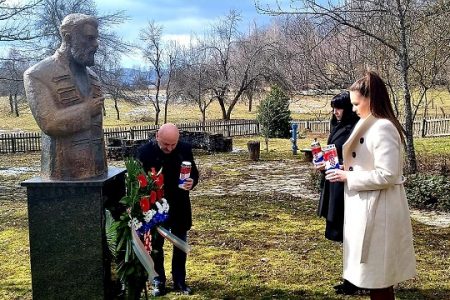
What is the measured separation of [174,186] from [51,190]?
1266mm

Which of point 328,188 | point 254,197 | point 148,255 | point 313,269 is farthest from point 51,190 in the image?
point 254,197

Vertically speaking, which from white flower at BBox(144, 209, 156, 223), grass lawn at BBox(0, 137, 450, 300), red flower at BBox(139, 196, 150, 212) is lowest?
grass lawn at BBox(0, 137, 450, 300)

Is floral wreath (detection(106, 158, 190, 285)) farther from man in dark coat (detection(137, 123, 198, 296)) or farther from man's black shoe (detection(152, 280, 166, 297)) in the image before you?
man's black shoe (detection(152, 280, 166, 297))

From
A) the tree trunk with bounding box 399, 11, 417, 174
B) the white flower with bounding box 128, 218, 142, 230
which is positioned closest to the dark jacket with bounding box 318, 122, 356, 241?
the white flower with bounding box 128, 218, 142, 230

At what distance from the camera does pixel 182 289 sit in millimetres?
4801

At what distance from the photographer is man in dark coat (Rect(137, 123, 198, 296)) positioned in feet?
14.6

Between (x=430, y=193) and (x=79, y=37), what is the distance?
288 inches

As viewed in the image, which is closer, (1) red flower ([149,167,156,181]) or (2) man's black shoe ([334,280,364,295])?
(1) red flower ([149,167,156,181])

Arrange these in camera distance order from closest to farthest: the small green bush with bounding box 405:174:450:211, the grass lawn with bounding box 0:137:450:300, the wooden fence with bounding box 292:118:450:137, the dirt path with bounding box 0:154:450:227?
the grass lawn with bounding box 0:137:450:300 < the small green bush with bounding box 405:174:450:211 < the dirt path with bounding box 0:154:450:227 < the wooden fence with bounding box 292:118:450:137

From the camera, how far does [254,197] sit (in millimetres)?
10227

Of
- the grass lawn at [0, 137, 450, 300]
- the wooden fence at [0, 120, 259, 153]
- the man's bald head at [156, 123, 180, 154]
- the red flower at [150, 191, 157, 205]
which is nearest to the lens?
the red flower at [150, 191, 157, 205]

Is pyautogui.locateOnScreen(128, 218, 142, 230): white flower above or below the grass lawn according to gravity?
above

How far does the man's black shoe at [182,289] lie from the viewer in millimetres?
4781

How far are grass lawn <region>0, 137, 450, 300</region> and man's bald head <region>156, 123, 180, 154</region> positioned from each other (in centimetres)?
151
